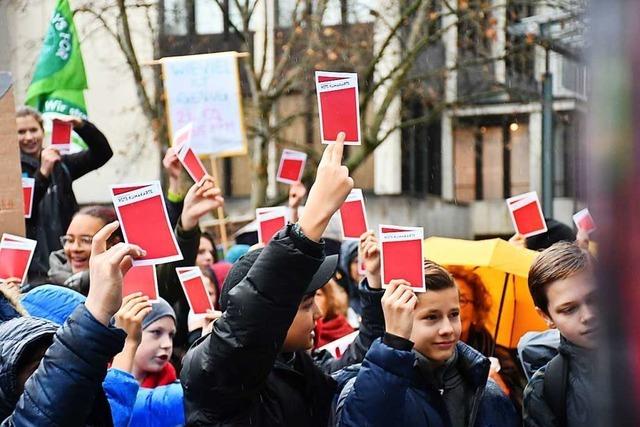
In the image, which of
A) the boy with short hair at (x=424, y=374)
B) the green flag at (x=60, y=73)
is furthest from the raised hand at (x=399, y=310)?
the green flag at (x=60, y=73)

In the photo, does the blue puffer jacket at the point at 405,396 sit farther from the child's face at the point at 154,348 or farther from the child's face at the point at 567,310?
the child's face at the point at 154,348

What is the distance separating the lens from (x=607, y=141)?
59 cm

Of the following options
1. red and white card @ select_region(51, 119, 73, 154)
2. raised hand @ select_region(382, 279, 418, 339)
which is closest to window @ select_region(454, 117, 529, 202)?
red and white card @ select_region(51, 119, 73, 154)

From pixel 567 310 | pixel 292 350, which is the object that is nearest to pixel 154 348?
pixel 292 350

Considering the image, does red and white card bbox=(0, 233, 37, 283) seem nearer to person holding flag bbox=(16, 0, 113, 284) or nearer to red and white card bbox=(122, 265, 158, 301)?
person holding flag bbox=(16, 0, 113, 284)

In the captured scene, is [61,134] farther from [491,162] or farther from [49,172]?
[491,162]

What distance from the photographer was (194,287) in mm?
4289

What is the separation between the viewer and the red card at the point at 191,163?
4832 mm

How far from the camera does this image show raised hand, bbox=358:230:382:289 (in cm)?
349

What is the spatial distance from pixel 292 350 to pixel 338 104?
0.70m

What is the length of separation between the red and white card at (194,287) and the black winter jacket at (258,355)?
152cm

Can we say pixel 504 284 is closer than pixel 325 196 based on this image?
No

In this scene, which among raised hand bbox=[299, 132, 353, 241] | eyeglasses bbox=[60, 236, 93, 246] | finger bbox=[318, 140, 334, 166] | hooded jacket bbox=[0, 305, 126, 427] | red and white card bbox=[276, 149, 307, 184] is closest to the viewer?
hooded jacket bbox=[0, 305, 126, 427]

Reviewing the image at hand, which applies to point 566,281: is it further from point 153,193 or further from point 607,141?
point 607,141
